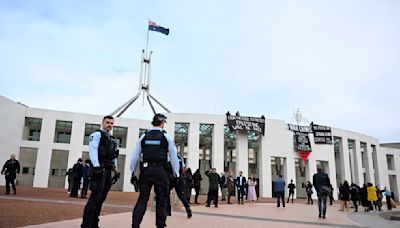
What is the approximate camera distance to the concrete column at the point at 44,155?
3266 cm

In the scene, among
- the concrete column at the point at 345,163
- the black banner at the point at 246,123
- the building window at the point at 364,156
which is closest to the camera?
the black banner at the point at 246,123

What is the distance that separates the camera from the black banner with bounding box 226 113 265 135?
3309 cm

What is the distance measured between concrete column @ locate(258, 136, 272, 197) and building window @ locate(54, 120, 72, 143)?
21980 millimetres

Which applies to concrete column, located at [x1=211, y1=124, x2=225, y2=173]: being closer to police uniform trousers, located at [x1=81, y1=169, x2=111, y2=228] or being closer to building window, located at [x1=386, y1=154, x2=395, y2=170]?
police uniform trousers, located at [x1=81, y1=169, x2=111, y2=228]

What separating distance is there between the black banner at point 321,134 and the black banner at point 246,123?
6.63m

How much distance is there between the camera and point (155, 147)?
4844 mm

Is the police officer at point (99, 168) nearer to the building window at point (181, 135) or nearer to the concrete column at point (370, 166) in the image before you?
the building window at point (181, 135)

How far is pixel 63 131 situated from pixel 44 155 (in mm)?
8174

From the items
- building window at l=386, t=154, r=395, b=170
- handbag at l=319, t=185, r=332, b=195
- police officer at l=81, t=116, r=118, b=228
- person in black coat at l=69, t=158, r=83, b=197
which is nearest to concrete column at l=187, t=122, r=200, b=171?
person in black coat at l=69, t=158, r=83, b=197

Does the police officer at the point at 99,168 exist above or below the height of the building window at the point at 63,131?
below

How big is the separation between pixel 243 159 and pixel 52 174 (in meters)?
23.8

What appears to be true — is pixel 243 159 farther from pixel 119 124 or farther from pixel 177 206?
pixel 177 206

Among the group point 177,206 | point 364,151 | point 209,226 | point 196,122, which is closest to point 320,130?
point 364,151

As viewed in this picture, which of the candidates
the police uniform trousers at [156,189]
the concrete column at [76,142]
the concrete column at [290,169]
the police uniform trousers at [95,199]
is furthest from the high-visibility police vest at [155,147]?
the concrete column at [76,142]
